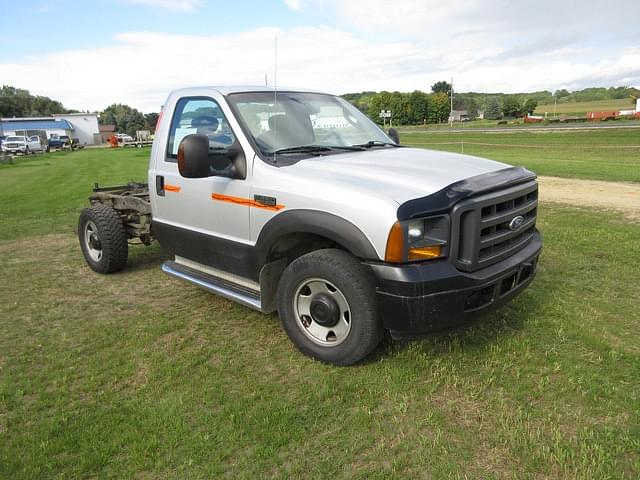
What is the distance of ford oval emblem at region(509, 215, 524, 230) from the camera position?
365cm

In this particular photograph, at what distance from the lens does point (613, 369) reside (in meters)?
3.63

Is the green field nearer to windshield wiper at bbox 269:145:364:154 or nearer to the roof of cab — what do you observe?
the roof of cab

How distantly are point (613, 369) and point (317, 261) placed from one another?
2.20 metres

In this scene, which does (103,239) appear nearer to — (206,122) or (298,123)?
(206,122)

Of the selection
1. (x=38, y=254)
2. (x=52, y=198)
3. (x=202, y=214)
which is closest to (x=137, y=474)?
(x=202, y=214)

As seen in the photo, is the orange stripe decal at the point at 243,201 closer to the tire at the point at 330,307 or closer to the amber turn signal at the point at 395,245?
the tire at the point at 330,307

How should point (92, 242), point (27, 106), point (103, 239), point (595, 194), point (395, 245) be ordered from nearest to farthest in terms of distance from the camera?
point (395, 245), point (103, 239), point (92, 242), point (595, 194), point (27, 106)

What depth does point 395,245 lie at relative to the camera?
315cm

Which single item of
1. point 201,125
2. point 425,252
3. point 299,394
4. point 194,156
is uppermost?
point 201,125

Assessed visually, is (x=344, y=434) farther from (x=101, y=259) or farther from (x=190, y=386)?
(x=101, y=259)

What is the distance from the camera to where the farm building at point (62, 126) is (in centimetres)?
8056

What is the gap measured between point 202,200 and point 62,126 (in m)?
90.0

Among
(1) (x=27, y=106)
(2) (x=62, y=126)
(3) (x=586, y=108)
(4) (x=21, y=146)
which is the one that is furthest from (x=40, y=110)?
(3) (x=586, y=108)

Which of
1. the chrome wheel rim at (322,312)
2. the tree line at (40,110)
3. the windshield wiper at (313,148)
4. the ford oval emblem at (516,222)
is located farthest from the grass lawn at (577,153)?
the tree line at (40,110)
